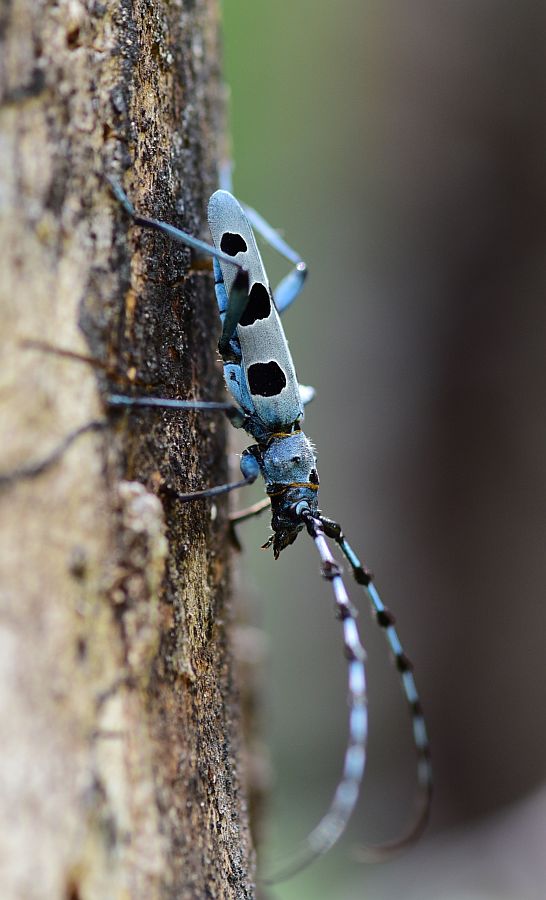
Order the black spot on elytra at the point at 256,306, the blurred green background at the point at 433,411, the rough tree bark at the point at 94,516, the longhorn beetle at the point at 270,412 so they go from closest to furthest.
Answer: the rough tree bark at the point at 94,516
the longhorn beetle at the point at 270,412
the black spot on elytra at the point at 256,306
the blurred green background at the point at 433,411

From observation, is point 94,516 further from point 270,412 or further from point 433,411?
point 433,411

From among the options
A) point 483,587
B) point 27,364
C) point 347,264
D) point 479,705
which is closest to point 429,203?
point 347,264

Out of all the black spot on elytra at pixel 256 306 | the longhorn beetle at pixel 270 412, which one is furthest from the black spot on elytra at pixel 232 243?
the black spot on elytra at pixel 256 306

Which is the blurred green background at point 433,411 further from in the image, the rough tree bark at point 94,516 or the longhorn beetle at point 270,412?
the rough tree bark at point 94,516

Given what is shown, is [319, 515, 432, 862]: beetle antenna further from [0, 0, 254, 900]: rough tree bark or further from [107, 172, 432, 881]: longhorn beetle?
[0, 0, 254, 900]: rough tree bark

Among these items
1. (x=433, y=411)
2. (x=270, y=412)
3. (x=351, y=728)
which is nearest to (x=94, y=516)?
(x=351, y=728)

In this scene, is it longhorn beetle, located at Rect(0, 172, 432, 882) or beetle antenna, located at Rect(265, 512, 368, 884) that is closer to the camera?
beetle antenna, located at Rect(265, 512, 368, 884)

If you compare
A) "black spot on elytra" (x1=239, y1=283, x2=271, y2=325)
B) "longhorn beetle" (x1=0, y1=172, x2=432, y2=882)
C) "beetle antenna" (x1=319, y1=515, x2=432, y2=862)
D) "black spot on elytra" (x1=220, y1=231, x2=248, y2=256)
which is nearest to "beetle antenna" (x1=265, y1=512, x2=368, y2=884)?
"longhorn beetle" (x1=0, y1=172, x2=432, y2=882)
